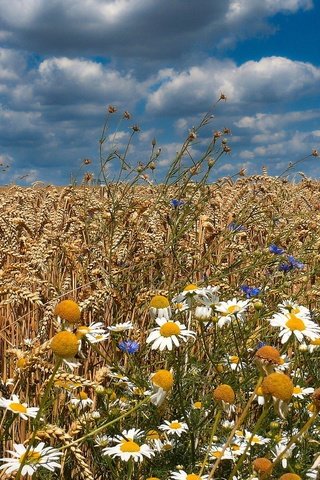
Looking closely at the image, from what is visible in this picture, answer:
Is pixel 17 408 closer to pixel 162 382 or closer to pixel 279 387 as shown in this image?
pixel 162 382

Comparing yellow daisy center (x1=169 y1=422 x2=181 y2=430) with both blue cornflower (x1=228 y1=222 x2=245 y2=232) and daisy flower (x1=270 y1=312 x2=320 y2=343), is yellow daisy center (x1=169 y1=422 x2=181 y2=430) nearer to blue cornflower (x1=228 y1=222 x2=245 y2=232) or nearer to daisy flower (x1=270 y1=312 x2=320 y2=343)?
daisy flower (x1=270 y1=312 x2=320 y2=343)

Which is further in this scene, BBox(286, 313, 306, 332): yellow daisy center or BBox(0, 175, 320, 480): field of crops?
BBox(286, 313, 306, 332): yellow daisy center

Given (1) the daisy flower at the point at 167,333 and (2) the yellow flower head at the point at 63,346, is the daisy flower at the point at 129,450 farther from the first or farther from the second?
(2) the yellow flower head at the point at 63,346

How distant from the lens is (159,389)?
1.68m

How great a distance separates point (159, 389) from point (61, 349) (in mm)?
530

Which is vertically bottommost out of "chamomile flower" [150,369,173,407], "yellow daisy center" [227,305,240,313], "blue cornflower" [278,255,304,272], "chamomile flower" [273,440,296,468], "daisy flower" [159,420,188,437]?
"chamomile flower" [273,440,296,468]

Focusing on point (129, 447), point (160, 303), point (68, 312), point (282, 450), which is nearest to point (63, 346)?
point (68, 312)

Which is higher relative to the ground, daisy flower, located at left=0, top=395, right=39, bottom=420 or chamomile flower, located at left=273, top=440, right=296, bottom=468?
daisy flower, located at left=0, top=395, right=39, bottom=420

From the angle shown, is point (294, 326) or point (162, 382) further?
point (294, 326)

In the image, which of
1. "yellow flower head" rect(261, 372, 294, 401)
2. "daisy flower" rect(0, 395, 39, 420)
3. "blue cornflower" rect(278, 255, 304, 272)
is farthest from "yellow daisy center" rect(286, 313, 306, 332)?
"blue cornflower" rect(278, 255, 304, 272)

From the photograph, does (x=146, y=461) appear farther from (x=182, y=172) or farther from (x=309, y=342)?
(x=182, y=172)

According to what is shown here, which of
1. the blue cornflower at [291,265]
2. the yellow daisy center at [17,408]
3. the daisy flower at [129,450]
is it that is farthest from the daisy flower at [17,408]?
the blue cornflower at [291,265]

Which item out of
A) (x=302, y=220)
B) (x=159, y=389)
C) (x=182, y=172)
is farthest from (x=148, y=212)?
(x=159, y=389)

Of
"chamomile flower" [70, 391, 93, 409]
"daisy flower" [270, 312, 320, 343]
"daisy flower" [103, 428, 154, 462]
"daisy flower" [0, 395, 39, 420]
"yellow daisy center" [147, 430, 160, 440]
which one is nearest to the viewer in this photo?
"daisy flower" [0, 395, 39, 420]
